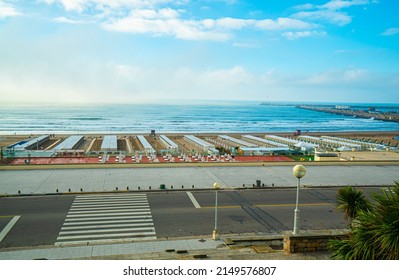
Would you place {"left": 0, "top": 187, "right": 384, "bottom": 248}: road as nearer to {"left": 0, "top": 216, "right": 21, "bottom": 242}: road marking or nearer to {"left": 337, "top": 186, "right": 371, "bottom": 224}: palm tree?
{"left": 0, "top": 216, "right": 21, "bottom": 242}: road marking

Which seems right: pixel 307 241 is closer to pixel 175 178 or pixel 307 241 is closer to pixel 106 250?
pixel 106 250

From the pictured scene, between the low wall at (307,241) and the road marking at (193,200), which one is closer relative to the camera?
the low wall at (307,241)

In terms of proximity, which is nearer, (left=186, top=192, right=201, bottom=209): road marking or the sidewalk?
the sidewalk

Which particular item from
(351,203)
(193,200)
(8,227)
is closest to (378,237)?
(351,203)

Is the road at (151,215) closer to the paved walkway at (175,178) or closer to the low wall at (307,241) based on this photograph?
the paved walkway at (175,178)

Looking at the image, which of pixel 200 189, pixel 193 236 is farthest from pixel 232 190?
pixel 193 236

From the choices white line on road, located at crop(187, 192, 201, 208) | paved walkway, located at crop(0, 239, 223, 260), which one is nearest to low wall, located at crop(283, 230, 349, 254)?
paved walkway, located at crop(0, 239, 223, 260)

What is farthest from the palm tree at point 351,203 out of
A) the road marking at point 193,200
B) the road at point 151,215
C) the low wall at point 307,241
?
the road marking at point 193,200

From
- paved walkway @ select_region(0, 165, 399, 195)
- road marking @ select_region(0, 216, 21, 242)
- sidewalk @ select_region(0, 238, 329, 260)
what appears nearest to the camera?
sidewalk @ select_region(0, 238, 329, 260)
